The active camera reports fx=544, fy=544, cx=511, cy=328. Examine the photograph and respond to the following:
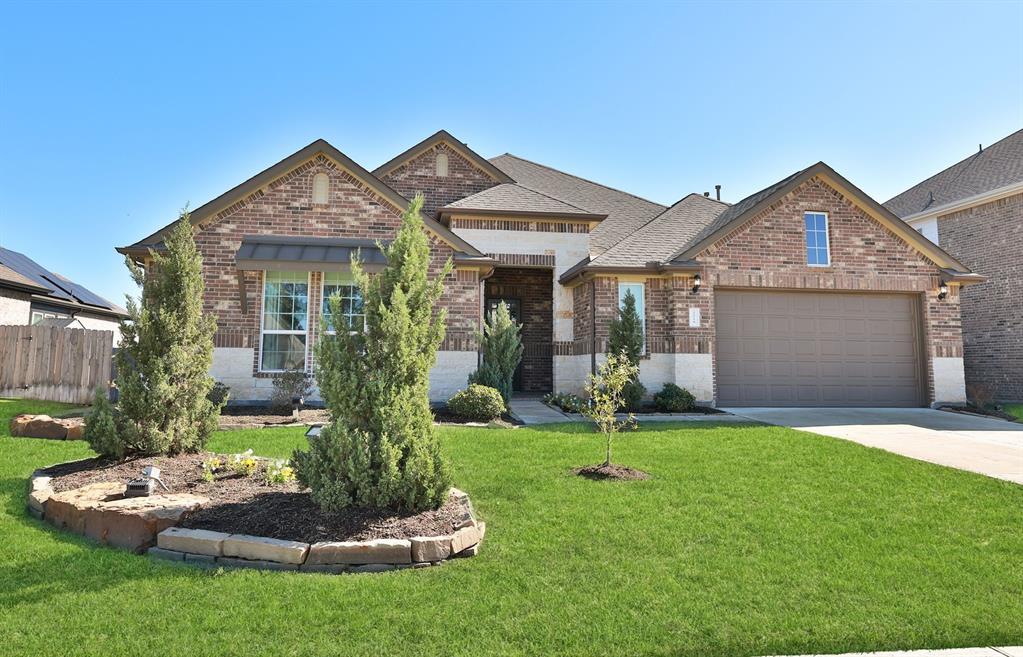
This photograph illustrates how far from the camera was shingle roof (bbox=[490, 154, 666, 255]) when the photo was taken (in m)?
17.5

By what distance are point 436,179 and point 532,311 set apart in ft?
17.2

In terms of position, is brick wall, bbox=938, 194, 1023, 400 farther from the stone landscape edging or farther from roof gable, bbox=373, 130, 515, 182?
the stone landscape edging

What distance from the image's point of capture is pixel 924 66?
401 inches

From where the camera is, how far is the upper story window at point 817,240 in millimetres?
13547

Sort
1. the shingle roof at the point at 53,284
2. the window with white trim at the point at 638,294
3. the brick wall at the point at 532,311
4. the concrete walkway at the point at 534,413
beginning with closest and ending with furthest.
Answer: the concrete walkway at the point at 534,413
the window with white trim at the point at 638,294
the brick wall at the point at 532,311
the shingle roof at the point at 53,284

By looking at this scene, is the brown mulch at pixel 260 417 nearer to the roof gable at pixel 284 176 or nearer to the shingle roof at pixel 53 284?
the roof gable at pixel 284 176

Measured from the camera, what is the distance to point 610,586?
372 cm

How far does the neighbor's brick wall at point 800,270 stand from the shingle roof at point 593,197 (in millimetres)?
3964

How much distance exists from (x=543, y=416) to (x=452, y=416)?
1.92 meters

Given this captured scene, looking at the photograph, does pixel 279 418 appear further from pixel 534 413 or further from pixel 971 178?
pixel 971 178

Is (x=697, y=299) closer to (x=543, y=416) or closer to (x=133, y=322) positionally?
(x=543, y=416)

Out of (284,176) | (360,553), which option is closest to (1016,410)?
(360,553)

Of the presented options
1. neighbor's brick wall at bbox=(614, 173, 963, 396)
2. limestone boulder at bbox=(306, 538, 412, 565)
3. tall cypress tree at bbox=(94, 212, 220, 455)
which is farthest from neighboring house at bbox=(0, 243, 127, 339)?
neighbor's brick wall at bbox=(614, 173, 963, 396)

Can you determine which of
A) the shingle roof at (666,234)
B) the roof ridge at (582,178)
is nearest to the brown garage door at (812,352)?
the shingle roof at (666,234)
